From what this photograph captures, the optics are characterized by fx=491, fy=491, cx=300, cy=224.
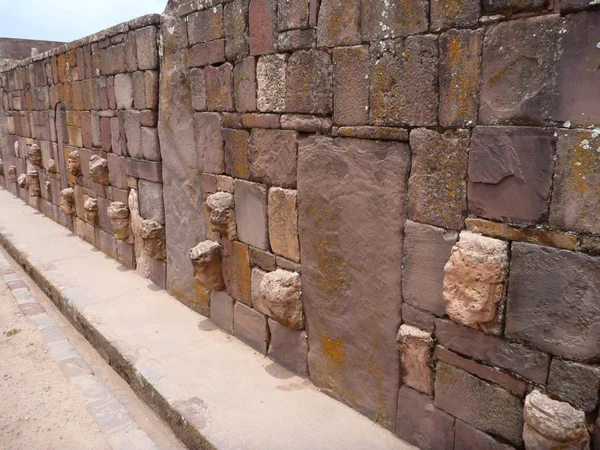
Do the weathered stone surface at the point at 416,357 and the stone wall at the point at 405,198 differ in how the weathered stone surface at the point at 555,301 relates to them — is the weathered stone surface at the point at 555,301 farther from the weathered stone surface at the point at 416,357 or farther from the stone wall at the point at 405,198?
the weathered stone surface at the point at 416,357

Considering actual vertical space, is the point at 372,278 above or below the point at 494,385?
above

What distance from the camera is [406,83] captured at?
2.43 m

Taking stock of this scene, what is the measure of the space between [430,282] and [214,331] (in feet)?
7.83

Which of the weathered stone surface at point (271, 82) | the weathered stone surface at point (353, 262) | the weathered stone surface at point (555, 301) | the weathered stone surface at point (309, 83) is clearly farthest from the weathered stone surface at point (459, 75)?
the weathered stone surface at point (271, 82)

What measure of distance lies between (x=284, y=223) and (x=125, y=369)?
1775mm

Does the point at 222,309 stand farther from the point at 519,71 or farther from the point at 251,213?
the point at 519,71

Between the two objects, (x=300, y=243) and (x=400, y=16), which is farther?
(x=300, y=243)

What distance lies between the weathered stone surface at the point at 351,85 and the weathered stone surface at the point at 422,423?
1564 millimetres

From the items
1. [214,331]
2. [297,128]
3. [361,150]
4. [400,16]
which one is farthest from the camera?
[214,331]

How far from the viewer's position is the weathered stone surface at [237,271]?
3938mm

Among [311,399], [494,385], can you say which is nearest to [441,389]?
[494,385]

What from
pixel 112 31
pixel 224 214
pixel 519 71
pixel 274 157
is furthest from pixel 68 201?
pixel 519 71

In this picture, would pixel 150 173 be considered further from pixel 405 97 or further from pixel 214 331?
pixel 405 97

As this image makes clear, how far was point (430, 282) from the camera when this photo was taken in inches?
99.4
